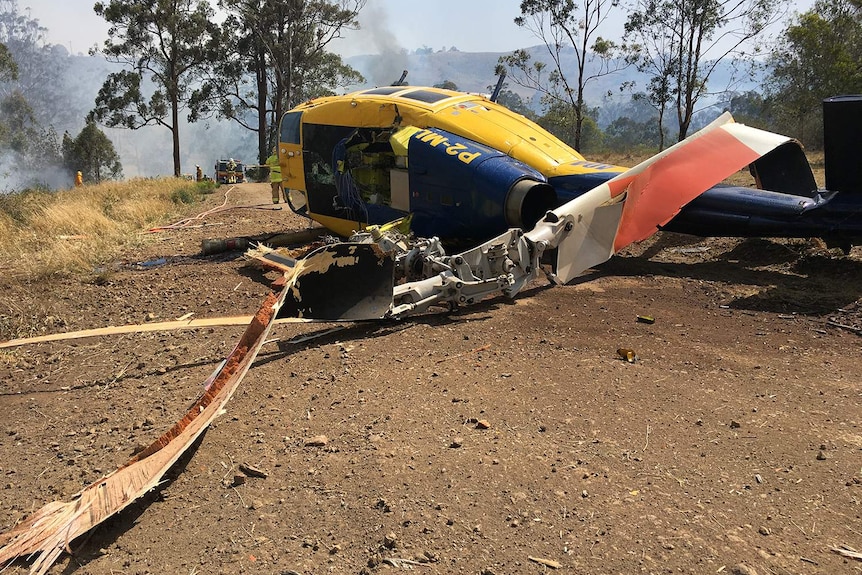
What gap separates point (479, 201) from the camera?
7.23 m

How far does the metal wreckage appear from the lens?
574cm

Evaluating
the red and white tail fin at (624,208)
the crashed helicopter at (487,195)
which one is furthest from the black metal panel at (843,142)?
the red and white tail fin at (624,208)

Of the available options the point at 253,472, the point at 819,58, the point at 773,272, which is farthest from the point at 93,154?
the point at 253,472

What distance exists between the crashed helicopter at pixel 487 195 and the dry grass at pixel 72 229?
12.5 feet

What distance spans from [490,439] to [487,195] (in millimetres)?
3933

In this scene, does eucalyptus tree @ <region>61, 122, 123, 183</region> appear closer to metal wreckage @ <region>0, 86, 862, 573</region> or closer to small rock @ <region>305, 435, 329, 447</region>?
metal wreckage @ <region>0, 86, 862, 573</region>

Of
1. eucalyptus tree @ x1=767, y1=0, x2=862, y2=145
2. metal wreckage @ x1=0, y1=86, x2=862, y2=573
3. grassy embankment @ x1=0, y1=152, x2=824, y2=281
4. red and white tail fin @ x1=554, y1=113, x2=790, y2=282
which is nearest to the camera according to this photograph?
metal wreckage @ x1=0, y1=86, x2=862, y2=573

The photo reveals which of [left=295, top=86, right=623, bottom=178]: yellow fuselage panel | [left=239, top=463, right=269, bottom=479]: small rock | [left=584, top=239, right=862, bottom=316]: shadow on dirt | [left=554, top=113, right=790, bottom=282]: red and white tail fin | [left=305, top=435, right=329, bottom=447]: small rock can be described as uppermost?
[left=295, top=86, right=623, bottom=178]: yellow fuselage panel

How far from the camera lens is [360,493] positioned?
10.8ft

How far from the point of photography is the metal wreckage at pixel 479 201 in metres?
5.74

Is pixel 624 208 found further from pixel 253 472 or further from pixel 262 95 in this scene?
pixel 262 95

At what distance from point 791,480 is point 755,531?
1.94 feet

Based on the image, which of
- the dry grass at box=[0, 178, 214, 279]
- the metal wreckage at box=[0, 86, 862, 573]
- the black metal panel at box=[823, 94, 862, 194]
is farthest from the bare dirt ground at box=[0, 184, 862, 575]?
the dry grass at box=[0, 178, 214, 279]

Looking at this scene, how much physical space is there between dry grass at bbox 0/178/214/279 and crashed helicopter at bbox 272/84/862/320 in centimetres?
380
